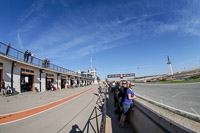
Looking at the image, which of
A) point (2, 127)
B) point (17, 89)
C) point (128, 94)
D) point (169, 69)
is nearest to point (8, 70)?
point (17, 89)

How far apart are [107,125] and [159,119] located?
312 cm

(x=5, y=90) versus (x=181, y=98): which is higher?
(x=5, y=90)

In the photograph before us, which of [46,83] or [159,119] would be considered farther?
[46,83]

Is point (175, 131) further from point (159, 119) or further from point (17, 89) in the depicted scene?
point (17, 89)

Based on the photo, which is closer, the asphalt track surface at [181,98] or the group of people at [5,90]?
the asphalt track surface at [181,98]

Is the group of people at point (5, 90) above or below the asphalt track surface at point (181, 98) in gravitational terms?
above

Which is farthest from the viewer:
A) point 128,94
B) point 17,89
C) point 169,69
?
point 169,69

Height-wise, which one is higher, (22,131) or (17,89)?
(17,89)

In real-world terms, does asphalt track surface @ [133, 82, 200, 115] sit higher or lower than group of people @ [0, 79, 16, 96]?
lower

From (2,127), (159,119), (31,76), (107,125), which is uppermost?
(31,76)

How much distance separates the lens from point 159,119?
212cm

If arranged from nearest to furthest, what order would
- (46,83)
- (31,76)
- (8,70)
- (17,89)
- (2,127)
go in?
(2,127), (8,70), (17,89), (31,76), (46,83)

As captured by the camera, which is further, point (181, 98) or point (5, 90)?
point (5, 90)

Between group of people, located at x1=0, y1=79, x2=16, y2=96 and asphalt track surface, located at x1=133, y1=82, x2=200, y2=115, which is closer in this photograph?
asphalt track surface, located at x1=133, y1=82, x2=200, y2=115
